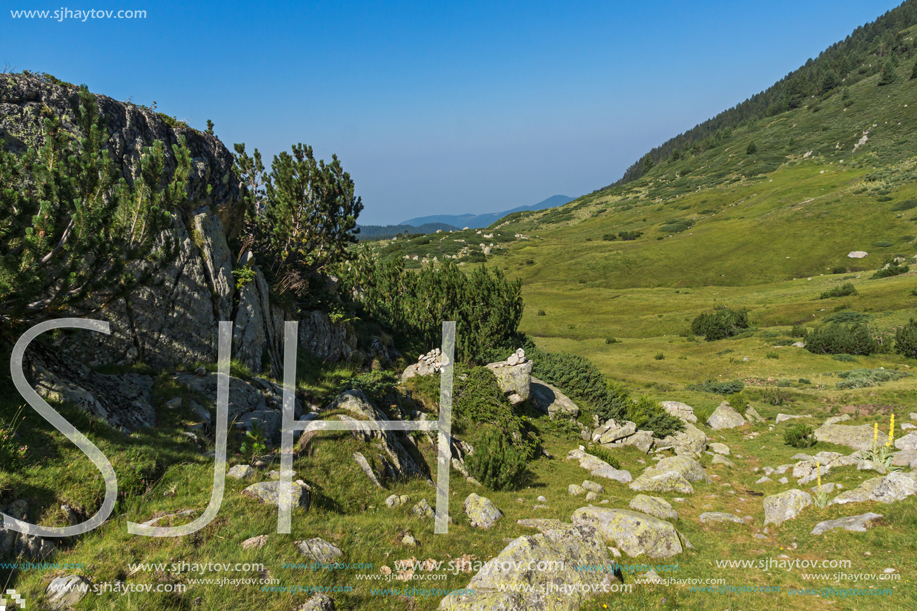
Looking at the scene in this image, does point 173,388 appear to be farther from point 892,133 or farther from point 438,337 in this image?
point 892,133

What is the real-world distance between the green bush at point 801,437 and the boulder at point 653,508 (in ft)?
39.8

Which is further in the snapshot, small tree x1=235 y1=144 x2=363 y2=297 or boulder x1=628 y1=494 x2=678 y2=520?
small tree x1=235 y1=144 x2=363 y2=297

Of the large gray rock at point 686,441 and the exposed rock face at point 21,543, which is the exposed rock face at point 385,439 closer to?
the exposed rock face at point 21,543

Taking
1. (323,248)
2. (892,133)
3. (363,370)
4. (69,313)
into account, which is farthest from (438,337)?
(892,133)

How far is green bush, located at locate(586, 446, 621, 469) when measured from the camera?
19.8 m

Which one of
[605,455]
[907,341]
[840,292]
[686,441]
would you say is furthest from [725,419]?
[840,292]

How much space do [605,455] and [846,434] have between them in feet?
37.1

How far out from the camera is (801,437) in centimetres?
2084

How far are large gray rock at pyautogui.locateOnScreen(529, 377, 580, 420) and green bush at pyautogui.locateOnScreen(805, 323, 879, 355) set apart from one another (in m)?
31.2

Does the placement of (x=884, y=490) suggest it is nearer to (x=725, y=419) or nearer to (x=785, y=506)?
(x=785, y=506)

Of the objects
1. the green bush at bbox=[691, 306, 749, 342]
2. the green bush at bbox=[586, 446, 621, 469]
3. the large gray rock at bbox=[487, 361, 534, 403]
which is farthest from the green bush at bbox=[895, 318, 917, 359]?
the large gray rock at bbox=[487, 361, 534, 403]

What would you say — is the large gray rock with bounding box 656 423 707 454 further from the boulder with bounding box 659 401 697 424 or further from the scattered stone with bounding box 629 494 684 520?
the scattered stone with bounding box 629 494 684 520

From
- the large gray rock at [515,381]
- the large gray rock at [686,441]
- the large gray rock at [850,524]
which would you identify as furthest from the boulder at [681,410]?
the large gray rock at [850,524]

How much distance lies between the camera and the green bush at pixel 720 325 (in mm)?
51781
